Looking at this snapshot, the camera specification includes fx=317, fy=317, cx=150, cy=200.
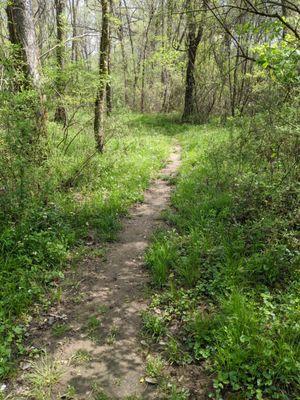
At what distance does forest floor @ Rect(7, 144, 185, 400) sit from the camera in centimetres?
309

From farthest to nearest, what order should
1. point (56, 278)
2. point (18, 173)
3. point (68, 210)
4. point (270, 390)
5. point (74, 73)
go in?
point (74, 73) < point (68, 210) < point (18, 173) < point (56, 278) < point (270, 390)

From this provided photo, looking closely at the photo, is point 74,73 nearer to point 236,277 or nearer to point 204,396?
point 236,277

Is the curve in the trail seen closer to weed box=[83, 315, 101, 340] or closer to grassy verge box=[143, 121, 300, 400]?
weed box=[83, 315, 101, 340]

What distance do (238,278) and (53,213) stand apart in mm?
3387

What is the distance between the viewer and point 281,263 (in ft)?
13.5

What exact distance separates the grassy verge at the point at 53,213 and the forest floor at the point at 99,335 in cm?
30

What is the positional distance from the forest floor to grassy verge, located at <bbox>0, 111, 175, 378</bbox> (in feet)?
0.99

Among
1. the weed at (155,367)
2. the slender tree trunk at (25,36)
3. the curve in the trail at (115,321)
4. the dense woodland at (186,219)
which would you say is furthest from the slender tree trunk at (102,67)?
the weed at (155,367)

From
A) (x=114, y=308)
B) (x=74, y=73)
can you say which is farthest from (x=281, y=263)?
(x=74, y=73)

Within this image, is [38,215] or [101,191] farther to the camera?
[101,191]

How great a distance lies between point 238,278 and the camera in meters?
4.11

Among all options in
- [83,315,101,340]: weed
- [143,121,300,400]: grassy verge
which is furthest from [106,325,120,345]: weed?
[143,121,300,400]: grassy verge

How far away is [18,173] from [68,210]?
48.0 inches

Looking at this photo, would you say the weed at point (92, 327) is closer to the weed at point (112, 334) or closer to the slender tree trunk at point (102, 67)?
the weed at point (112, 334)
